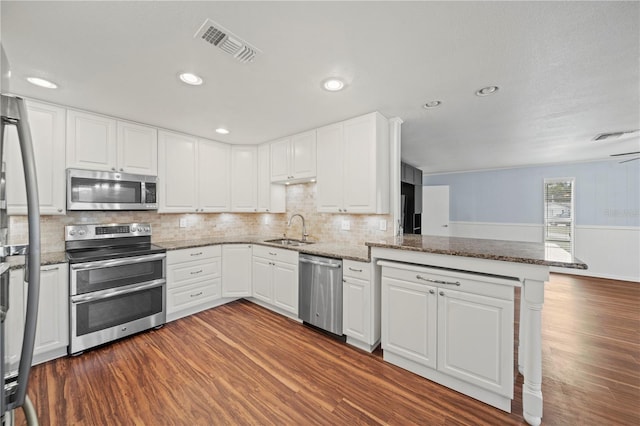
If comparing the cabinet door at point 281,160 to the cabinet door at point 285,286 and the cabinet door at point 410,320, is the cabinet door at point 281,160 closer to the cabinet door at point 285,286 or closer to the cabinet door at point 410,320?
the cabinet door at point 285,286

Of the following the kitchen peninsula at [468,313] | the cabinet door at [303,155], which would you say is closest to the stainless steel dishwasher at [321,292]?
the kitchen peninsula at [468,313]

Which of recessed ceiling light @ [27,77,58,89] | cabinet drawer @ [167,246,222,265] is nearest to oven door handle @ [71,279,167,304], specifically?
cabinet drawer @ [167,246,222,265]

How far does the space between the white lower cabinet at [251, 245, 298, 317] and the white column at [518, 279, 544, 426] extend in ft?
6.93

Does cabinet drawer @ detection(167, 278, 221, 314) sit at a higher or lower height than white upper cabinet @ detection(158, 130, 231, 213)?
lower

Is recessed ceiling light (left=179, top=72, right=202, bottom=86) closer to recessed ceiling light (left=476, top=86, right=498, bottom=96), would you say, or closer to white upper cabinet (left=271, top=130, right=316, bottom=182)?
white upper cabinet (left=271, top=130, right=316, bottom=182)

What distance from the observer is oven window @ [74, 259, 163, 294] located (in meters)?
2.37

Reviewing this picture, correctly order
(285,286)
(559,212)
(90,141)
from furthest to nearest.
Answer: (559,212), (285,286), (90,141)

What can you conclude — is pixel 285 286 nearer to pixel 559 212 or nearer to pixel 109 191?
pixel 109 191

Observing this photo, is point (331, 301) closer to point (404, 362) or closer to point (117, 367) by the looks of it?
point (404, 362)

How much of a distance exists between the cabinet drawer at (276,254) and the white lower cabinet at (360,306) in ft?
2.41

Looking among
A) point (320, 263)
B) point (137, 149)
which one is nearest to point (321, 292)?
point (320, 263)

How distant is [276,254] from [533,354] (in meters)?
2.54

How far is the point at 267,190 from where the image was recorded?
3.92 metres

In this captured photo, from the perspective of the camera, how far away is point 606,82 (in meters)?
2.05
